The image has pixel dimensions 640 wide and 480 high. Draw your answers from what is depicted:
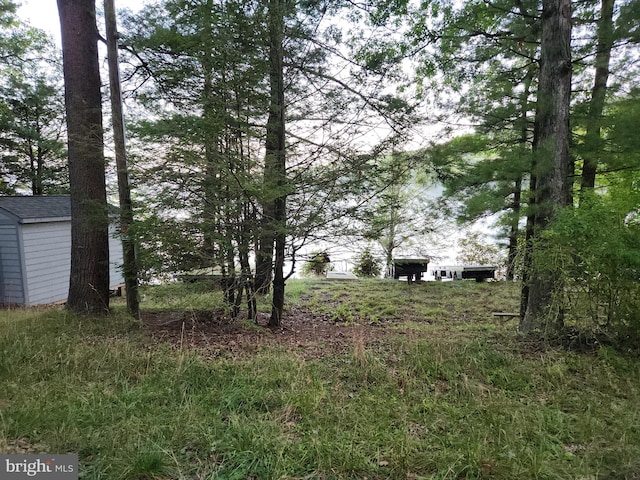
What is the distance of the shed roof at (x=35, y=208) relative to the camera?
8.30 m

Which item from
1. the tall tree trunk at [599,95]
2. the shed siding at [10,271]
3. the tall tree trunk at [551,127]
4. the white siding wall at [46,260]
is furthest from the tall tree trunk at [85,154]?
the tall tree trunk at [599,95]

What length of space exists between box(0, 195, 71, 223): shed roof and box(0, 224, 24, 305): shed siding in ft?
1.70

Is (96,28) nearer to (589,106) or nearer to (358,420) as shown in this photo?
(358,420)

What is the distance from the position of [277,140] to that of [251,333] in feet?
9.55

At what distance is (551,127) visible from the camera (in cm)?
414

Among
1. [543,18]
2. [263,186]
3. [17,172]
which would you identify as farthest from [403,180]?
[17,172]

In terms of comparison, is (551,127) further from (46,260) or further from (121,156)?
(46,260)

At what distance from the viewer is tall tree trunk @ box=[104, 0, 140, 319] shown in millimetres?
4934

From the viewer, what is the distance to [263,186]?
4402mm

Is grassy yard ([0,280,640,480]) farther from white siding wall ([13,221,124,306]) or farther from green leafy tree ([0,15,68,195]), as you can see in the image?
green leafy tree ([0,15,68,195])

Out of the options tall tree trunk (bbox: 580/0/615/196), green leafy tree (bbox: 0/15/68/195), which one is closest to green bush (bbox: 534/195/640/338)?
tall tree trunk (bbox: 580/0/615/196)

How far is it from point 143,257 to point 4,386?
7.63 feet

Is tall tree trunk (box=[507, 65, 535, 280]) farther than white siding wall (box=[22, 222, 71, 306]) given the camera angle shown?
No

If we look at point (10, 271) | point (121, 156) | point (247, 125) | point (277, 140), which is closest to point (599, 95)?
point (277, 140)
